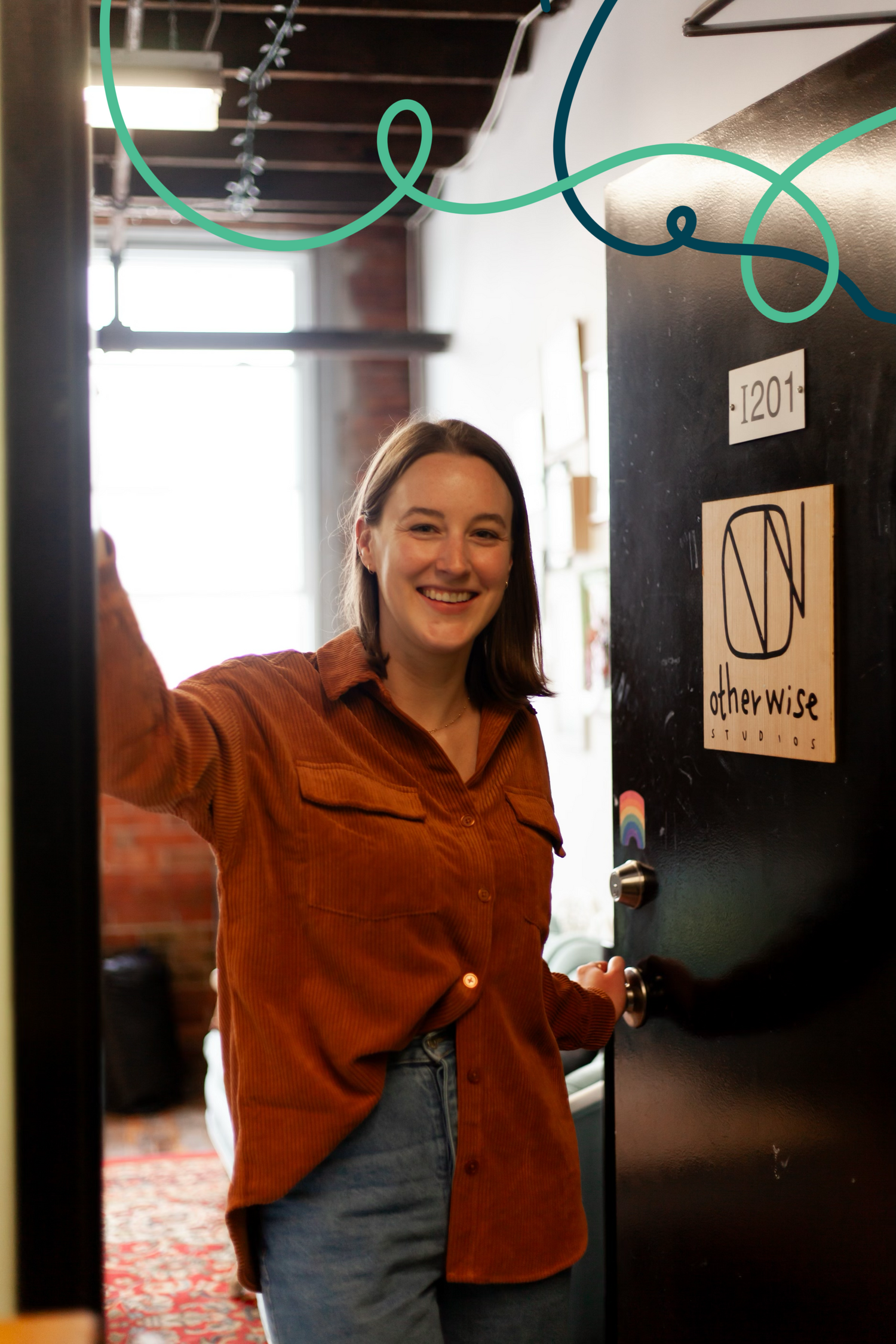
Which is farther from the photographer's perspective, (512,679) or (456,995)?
(512,679)

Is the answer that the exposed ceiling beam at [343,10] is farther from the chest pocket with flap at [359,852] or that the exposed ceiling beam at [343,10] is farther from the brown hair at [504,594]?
the chest pocket with flap at [359,852]

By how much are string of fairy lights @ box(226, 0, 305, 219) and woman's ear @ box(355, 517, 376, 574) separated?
1.74 metres

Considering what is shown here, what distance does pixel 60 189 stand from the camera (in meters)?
0.66

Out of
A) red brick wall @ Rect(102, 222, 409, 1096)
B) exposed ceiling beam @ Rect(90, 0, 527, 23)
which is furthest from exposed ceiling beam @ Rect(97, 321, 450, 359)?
exposed ceiling beam @ Rect(90, 0, 527, 23)

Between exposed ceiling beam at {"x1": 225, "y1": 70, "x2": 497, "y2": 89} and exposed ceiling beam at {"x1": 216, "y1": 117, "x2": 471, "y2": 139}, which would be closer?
exposed ceiling beam at {"x1": 225, "y1": 70, "x2": 497, "y2": 89}

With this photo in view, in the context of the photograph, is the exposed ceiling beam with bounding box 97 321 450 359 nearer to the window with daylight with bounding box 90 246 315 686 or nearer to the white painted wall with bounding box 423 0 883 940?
the white painted wall with bounding box 423 0 883 940

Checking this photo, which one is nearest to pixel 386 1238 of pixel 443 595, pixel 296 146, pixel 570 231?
pixel 443 595

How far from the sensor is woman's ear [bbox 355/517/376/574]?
5.06 ft

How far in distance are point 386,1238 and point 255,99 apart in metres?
3.21

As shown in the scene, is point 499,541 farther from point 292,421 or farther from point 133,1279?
point 292,421

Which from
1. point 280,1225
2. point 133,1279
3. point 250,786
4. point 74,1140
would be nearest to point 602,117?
point 250,786

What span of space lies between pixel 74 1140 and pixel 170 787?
542 mm

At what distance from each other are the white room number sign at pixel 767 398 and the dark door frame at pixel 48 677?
0.97 m

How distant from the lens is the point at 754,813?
5.03ft
